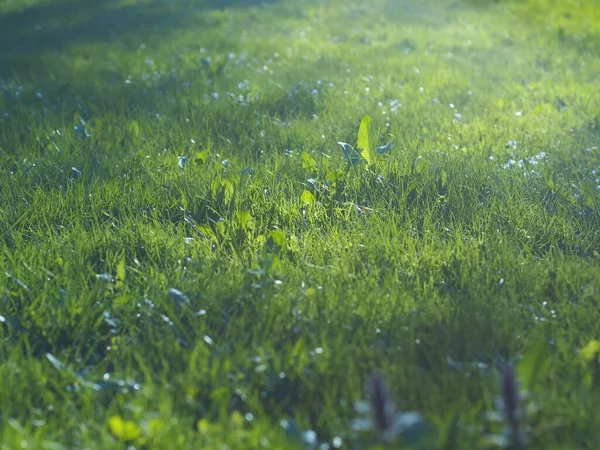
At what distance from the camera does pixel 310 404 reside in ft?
7.11

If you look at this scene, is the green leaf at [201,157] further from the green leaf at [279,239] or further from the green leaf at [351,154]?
the green leaf at [279,239]

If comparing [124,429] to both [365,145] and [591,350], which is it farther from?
[365,145]

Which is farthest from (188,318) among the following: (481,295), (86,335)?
(481,295)

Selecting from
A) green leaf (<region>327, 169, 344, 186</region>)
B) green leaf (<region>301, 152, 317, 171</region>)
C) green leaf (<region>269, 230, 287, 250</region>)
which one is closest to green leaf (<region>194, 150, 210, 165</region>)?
green leaf (<region>301, 152, 317, 171</region>)

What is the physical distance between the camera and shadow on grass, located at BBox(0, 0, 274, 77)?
7.87m

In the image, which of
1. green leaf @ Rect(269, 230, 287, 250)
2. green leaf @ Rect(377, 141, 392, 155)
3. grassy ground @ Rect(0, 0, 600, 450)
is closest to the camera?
grassy ground @ Rect(0, 0, 600, 450)

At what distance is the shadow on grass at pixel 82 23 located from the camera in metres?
7.87

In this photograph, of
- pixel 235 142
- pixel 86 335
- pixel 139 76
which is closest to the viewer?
pixel 86 335

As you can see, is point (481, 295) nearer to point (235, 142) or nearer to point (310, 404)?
point (310, 404)

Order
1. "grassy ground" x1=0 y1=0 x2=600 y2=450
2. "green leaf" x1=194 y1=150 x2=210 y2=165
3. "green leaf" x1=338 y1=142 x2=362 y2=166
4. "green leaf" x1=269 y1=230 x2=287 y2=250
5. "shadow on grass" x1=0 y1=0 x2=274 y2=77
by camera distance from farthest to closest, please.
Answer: "shadow on grass" x1=0 y1=0 x2=274 y2=77
"green leaf" x1=194 y1=150 x2=210 y2=165
"green leaf" x1=338 y1=142 x2=362 y2=166
"green leaf" x1=269 y1=230 x2=287 y2=250
"grassy ground" x1=0 y1=0 x2=600 y2=450

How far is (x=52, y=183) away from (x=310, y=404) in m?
2.33

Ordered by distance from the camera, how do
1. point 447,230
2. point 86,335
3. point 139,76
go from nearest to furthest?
point 86,335 → point 447,230 → point 139,76

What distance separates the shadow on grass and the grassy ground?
128 cm

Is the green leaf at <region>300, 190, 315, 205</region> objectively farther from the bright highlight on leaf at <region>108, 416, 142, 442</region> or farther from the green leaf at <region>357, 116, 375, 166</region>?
the bright highlight on leaf at <region>108, 416, 142, 442</region>
